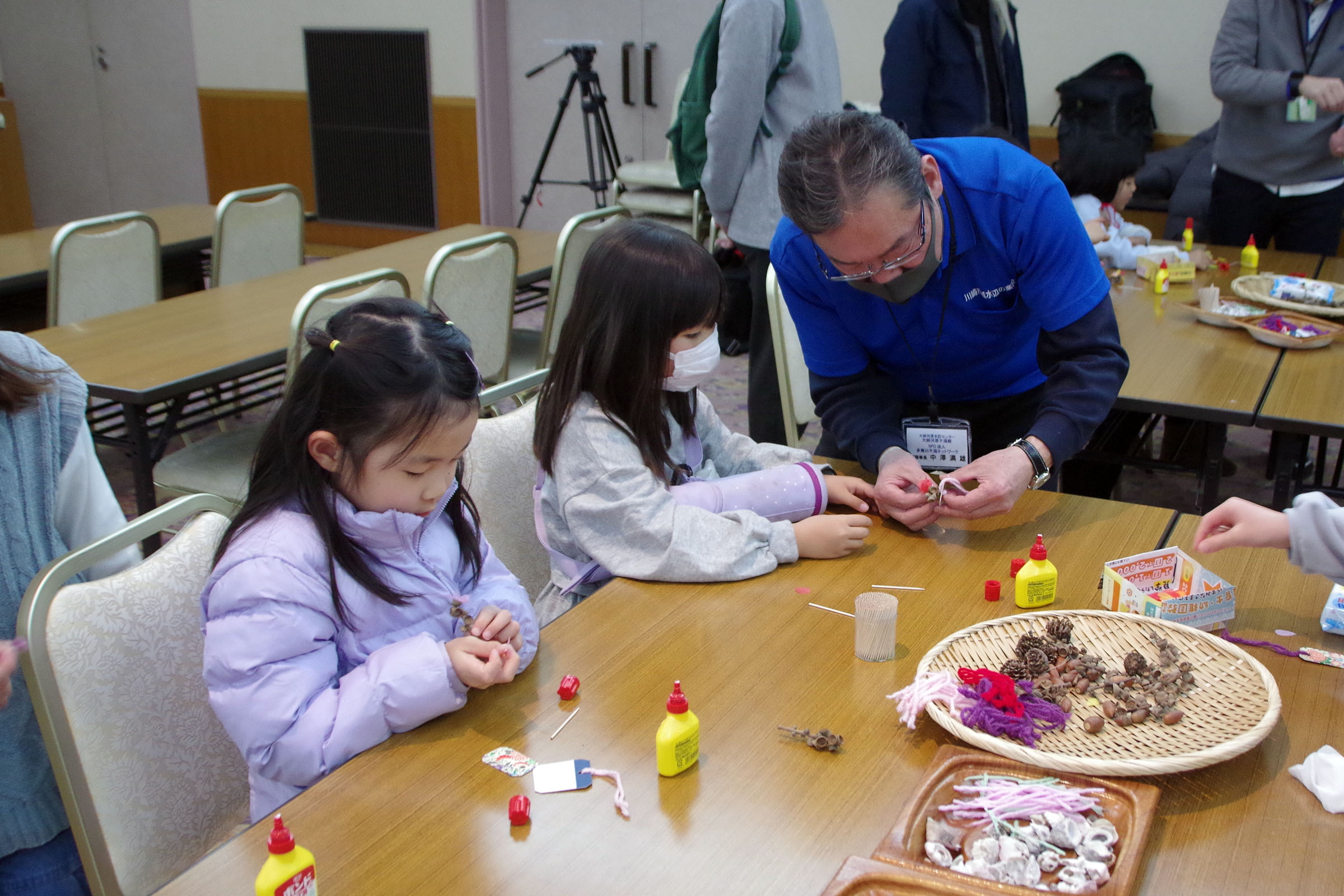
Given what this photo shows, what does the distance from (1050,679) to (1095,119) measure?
15.8ft

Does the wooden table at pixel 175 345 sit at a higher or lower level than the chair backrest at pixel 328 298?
lower

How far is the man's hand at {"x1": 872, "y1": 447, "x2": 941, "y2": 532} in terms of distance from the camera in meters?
1.69

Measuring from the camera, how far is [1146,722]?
1.17 m

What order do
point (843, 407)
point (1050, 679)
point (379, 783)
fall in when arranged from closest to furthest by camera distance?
1. point (379, 783)
2. point (1050, 679)
3. point (843, 407)

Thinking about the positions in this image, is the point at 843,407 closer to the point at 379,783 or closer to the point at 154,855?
the point at 379,783

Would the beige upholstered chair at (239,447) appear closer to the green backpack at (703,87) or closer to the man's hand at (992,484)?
the green backpack at (703,87)

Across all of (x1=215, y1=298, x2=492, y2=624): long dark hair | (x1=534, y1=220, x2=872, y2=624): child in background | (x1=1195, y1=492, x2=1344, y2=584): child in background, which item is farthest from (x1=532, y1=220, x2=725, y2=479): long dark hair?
(x1=1195, y1=492, x2=1344, y2=584): child in background

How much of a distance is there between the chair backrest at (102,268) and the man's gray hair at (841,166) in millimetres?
2522

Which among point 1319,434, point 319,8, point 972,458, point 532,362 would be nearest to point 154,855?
point 972,458

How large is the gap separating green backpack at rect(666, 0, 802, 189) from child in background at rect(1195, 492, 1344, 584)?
2135 mm

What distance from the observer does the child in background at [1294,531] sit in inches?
50.8

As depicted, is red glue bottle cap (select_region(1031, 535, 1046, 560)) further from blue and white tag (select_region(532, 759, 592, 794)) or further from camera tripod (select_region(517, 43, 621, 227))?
camera tripod (select_region(517, 43, 621, 227))

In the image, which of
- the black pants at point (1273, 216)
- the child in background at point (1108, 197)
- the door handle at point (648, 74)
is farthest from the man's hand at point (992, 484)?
the door handle at point (648, 74)

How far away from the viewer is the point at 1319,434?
82.6 inches
